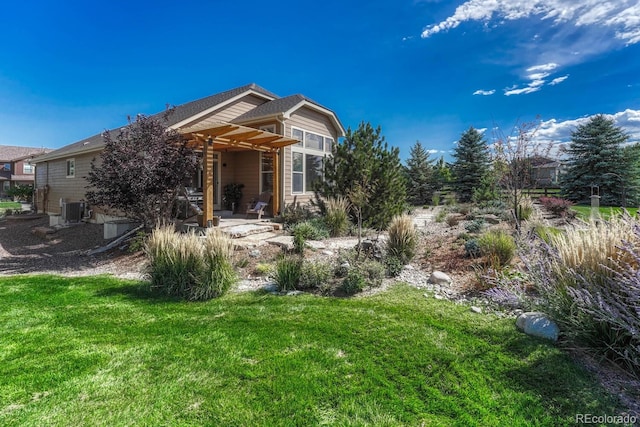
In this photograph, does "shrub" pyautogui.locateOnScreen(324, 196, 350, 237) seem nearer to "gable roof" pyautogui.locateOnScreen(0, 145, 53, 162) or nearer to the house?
the house

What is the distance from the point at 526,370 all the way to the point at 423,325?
43.5 inches

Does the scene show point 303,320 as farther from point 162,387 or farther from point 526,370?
point 526,370

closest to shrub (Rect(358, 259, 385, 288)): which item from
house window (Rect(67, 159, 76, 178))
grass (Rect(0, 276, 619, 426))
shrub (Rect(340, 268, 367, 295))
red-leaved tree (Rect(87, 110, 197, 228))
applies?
shrub (Rect(340, 268, 367, 295))

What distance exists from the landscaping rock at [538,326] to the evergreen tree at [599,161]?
64.1ft

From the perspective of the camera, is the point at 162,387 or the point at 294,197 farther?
the point at 294,197

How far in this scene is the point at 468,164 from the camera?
73.4 ft

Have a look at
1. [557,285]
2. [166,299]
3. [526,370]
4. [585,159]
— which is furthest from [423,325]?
[585,159]

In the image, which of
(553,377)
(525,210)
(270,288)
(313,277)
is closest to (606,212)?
(525,210)

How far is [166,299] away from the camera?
4.94 meters

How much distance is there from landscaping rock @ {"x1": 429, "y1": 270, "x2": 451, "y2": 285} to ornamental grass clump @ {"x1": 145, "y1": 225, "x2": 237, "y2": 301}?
11.4 feet

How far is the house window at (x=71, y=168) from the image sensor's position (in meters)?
15.0

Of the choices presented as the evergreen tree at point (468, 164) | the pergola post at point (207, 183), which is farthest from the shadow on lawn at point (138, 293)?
the evergreen tree at point (468, 164)

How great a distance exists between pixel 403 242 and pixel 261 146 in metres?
6.93

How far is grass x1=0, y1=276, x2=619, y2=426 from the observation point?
7.28ft
